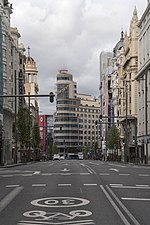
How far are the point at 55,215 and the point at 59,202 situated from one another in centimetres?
283

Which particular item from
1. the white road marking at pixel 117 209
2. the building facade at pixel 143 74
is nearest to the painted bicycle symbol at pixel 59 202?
the white road marking at pixel 117 209

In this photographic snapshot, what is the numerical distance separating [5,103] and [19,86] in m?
25.9

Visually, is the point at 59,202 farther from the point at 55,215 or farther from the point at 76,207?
the point at 55,215

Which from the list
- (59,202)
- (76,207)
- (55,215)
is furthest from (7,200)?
(55,215)

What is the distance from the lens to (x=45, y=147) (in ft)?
617

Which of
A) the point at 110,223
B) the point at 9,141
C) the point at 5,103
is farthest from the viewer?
the point at 9,141

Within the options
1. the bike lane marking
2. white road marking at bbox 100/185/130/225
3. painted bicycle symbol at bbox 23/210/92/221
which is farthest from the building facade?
painted bicycle symbol at bbox 23/210/92/221

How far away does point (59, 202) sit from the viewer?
51.0 ft

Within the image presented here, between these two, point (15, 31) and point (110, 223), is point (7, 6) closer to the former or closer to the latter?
point (15, 31)

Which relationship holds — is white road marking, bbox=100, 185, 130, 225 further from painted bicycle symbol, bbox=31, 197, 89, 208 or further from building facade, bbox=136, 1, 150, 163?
building facade, bbox=136, 1, 150, 163

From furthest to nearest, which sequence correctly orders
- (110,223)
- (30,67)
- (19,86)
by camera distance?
(30,67) → (19,86) → (110,223)

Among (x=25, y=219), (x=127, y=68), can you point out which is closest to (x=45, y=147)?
(x=127, y=68)

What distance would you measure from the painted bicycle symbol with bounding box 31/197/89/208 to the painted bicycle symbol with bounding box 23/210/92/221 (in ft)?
4.42

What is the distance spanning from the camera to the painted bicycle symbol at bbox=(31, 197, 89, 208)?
14828 millimetres
